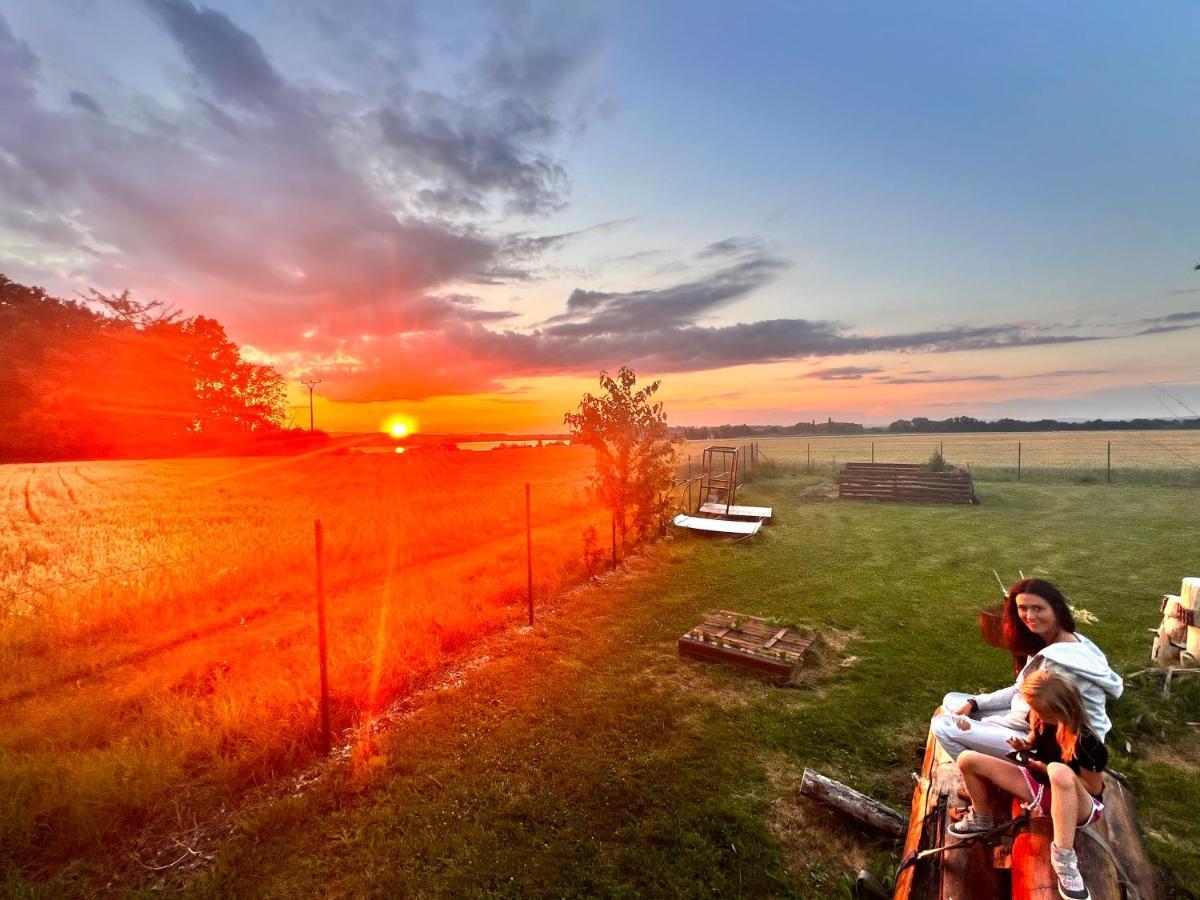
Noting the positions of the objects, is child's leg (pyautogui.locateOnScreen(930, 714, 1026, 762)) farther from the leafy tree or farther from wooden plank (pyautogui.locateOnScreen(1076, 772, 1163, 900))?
the leafy tree

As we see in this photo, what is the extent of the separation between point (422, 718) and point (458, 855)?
8.21 feet

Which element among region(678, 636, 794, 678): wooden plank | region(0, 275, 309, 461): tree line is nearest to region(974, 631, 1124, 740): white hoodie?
region(678, 636, 794, 678): wooden plank

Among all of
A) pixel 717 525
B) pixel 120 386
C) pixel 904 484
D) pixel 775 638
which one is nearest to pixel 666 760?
pixel 775 638

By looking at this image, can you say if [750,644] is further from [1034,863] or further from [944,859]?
[1034,863]

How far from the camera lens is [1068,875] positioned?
9.03 ft

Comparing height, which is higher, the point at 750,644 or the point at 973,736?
the point at 973,736

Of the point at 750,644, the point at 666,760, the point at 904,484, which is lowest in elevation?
the point at 666,760

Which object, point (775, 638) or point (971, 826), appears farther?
point (775, 638)

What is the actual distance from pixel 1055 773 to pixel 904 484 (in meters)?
25.0

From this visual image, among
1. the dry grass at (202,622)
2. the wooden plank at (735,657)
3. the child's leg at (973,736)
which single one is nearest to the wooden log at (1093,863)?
the child's leg at (973,736)

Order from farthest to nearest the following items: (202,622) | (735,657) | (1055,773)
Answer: (202,622) → (735,657) → (1055,773)

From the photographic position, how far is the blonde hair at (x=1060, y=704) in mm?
3123

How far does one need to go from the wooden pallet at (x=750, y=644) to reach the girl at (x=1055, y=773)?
413 cm

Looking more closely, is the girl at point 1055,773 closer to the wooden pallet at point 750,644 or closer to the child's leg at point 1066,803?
the child's leg at point 1066,803
